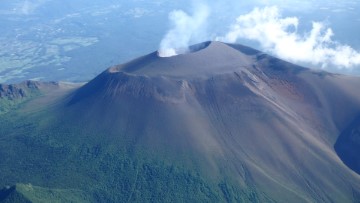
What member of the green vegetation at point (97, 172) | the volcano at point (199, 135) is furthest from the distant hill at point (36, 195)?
the volcano at point (199, 135)

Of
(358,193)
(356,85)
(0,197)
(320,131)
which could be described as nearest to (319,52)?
(356,85)

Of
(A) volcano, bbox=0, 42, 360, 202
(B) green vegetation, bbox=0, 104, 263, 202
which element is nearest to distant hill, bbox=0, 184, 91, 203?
(B) green vegetation, bbox=0, 104, 263, 202

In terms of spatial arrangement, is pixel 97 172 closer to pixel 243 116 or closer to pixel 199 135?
pixel 199 135

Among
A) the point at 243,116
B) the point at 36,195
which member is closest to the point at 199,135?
the point at 243,116

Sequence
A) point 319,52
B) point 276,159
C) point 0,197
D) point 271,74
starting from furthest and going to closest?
1. point 319,52
2. point 271,74
3. point 276,159
4. point 0,197

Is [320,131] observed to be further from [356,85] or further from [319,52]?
[319,52]

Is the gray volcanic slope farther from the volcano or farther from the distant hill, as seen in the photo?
the distant hill
